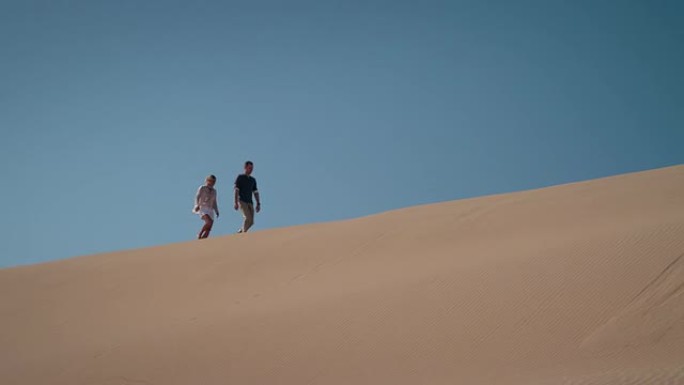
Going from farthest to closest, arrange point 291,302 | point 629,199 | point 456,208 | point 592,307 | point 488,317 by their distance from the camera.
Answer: point 456,208, point 629,199, point 291,302, point 488,317, point 592,307

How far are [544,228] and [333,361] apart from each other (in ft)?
10.6

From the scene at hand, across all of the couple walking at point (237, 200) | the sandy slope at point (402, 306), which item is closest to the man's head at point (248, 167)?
the couple walking at point (237, 200)

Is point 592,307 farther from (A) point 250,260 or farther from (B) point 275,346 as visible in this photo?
(A) point 250,260

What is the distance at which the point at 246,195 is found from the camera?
10.8m

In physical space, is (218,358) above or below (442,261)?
below

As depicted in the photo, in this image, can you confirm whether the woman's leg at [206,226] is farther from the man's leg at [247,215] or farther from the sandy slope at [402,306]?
the sandy slope at [402,306]

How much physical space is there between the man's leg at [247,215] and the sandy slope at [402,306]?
2.28 metres

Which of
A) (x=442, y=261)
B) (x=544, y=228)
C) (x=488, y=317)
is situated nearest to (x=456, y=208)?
(x=544, y=228)

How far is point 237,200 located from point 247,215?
1.09 feet

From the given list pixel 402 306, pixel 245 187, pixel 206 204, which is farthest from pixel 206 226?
pixel 402 306

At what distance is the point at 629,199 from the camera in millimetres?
7285

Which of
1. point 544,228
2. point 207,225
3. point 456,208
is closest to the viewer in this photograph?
point 544,228

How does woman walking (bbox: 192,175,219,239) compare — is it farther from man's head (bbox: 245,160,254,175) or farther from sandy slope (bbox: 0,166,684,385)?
sandy slope (bbox: 0,166,684,385)

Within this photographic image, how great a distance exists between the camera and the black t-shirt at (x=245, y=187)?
422 inches
